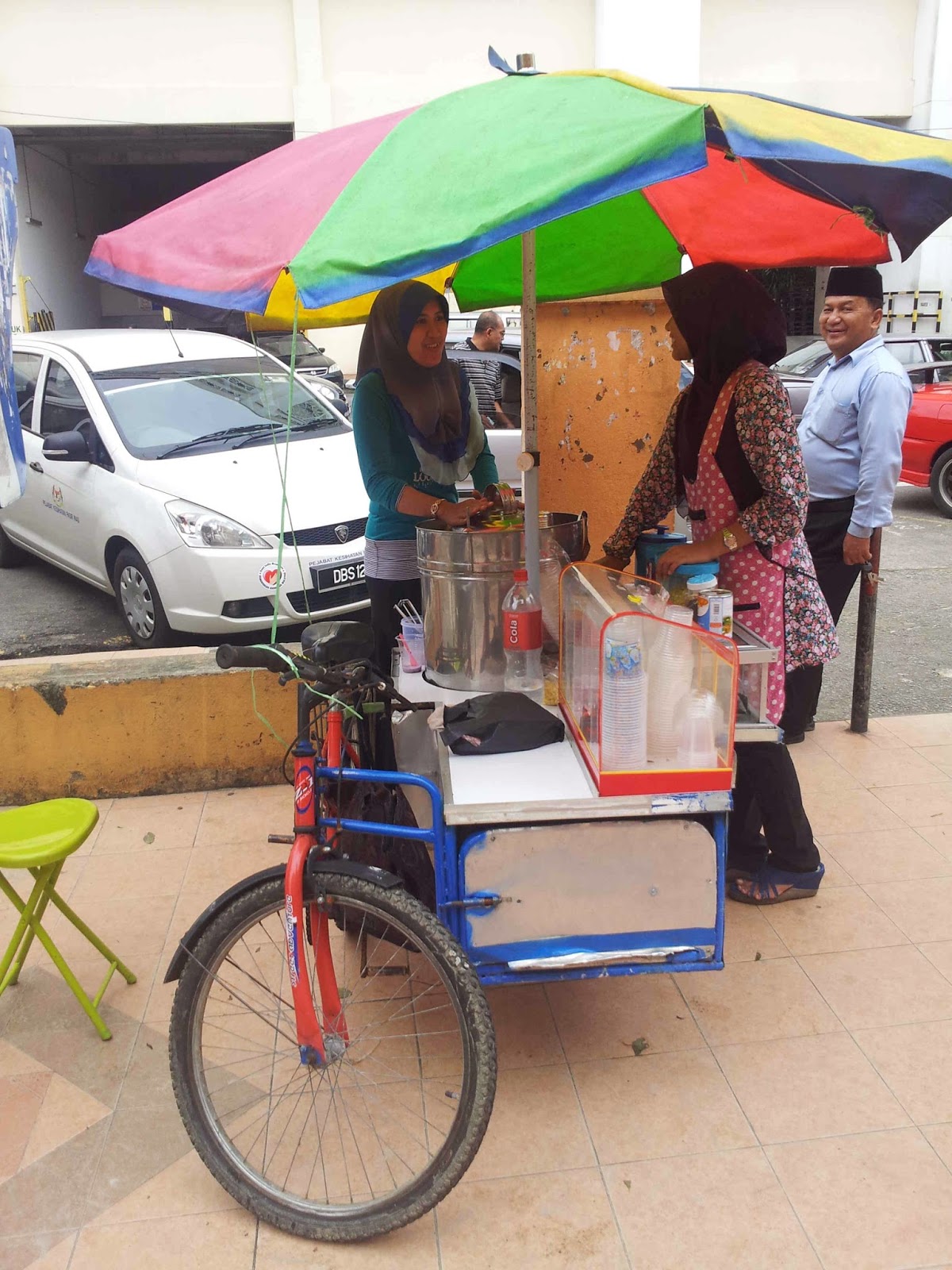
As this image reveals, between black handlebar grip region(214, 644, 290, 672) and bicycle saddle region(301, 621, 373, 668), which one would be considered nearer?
black handlebar grip region(214, 644, 290, 672)

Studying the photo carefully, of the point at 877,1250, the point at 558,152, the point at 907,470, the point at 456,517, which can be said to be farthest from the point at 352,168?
the point at 907,470

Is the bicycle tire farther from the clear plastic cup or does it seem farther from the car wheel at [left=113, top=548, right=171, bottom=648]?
the car wheel at [left=113, top=548, right=171, bottom=648]

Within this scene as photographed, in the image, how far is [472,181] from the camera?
203 centimetres

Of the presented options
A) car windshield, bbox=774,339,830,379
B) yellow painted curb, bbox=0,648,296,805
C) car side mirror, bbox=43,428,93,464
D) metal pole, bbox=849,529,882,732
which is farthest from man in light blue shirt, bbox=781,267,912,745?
car windshield, bbox=774,339,830,379

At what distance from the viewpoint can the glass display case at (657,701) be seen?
2.34m

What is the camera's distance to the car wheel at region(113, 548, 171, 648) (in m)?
5.84

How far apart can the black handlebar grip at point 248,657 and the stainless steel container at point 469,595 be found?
74cm

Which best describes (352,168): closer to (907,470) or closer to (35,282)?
(907,470)

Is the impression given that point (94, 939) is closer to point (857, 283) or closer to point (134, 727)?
point (134, 727)

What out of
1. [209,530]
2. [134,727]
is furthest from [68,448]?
[134,727]

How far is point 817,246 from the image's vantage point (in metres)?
3.43

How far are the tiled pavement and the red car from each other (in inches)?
289

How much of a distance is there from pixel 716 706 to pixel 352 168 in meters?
1.42

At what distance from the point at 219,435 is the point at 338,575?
129cm
